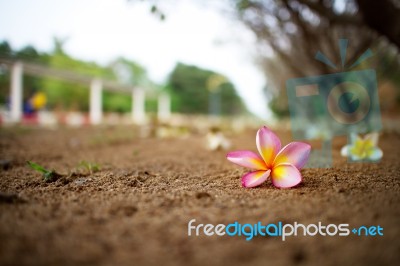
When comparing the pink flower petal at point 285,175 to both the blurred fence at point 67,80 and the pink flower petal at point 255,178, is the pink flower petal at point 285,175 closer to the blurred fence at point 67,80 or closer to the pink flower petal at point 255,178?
the pink flower petal at point 255,178

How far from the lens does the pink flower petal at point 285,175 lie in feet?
5.24

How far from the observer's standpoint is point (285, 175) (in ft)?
5.37

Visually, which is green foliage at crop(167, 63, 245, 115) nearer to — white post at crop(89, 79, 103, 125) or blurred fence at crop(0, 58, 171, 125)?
blurred fence at crop(0, 58, 171, 125)

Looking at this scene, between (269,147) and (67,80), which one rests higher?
(67,80)

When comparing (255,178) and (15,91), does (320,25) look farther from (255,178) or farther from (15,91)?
(15,91)

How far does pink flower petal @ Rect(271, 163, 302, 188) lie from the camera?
1596mm

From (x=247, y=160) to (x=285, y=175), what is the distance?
0.72 ft

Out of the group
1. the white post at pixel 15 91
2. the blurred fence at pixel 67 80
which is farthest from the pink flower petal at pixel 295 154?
the white post at pixel 15 91

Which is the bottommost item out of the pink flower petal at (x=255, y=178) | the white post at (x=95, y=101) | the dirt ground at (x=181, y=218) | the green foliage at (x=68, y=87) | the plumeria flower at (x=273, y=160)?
the dirt ground at (x=181, y=218)

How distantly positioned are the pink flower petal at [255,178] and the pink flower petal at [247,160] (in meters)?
0.04

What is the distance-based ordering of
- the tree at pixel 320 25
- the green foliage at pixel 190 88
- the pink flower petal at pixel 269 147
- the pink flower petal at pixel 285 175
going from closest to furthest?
the pink flower petal at pixel 285 175 < the pink flower petal at pixel 269 147 < the tree at pixel 320 25 < the green foliage at pixel 190 88

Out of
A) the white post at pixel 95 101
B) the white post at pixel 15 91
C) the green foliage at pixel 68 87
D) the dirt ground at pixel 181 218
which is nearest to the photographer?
the dirt ground at pixel 181 218

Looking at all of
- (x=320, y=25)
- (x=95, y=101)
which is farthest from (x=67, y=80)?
(x=320, y=25)

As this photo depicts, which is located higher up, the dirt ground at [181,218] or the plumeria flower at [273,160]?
the plumeria flower at [273,160]
